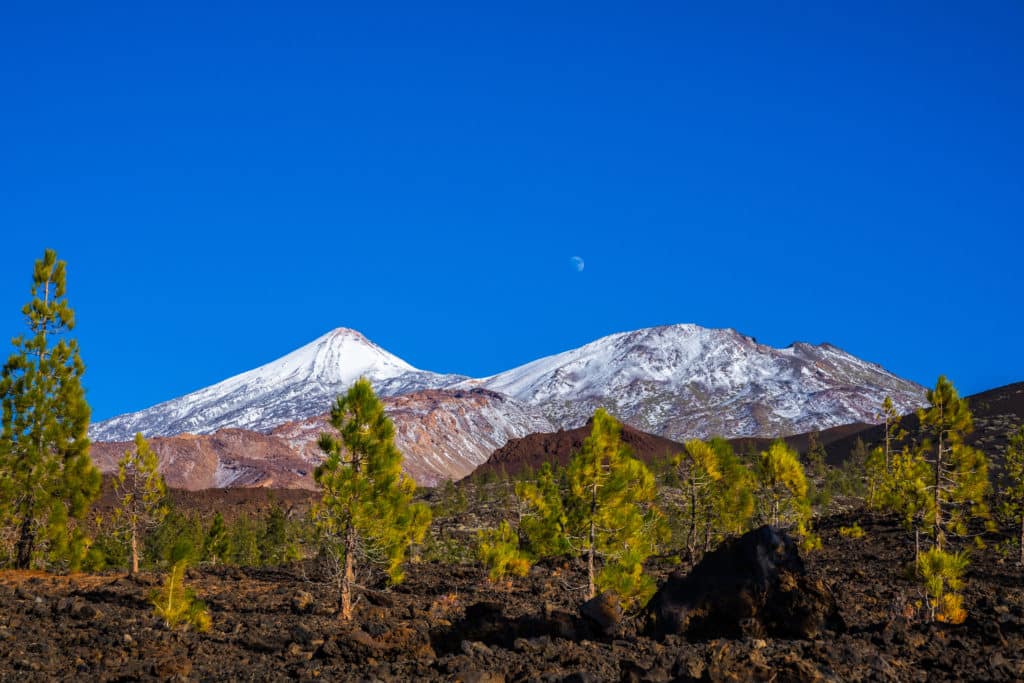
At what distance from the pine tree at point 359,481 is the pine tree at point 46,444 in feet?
28.9

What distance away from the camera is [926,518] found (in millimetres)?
22188

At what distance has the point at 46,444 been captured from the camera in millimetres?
22500

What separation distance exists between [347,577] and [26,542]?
35.0ft

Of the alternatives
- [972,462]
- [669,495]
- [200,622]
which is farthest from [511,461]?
[200,622]

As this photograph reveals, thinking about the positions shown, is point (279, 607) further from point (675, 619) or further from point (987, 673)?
point (987, 673)

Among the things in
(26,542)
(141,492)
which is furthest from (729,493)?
(26,542)

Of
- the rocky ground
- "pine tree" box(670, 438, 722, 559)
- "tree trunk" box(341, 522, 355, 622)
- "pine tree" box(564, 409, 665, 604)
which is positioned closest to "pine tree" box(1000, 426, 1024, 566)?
the rocky ground

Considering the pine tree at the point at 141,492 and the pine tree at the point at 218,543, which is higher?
the pine tree at the point at 141,492

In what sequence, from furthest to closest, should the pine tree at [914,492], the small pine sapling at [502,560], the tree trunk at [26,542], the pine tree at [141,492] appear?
the pine tree at [141,492], the small pine sapling at [502,560], the pine tree at [914,492], the tree trunk at [26,542]

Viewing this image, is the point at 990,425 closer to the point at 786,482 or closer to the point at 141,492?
the point at 786,482

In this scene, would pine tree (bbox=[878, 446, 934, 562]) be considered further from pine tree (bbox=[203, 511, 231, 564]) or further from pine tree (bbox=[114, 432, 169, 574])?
pine tree (bbox=[203, 511, 231, 564])

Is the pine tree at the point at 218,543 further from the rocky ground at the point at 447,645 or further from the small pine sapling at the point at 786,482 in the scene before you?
the small pine sapling at the point at 786,482

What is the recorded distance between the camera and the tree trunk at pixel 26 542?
21.9 m

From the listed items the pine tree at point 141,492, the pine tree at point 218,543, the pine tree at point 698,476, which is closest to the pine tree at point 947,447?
the pine tree at point 698,476
